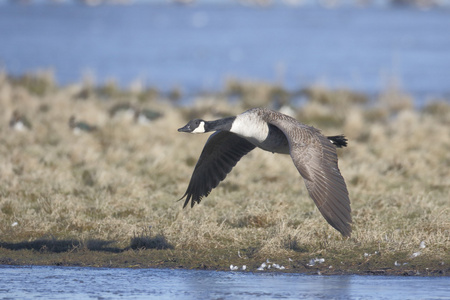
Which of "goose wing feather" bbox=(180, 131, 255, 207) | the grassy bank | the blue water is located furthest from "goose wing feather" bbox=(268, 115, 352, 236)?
the blue water

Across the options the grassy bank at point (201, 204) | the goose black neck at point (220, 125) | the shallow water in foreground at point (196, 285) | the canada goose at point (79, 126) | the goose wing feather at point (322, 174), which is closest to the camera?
the shallow water in foreground at point (196, 285)

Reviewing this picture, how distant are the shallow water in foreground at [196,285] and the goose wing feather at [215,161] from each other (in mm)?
1057

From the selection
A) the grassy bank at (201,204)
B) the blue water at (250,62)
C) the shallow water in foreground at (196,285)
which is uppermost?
the blue water at (250,62)

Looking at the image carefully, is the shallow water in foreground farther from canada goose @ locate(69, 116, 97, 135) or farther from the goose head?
canada goose @ locate(69, 116, 97, 135)

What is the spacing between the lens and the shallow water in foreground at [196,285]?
5.94 meters

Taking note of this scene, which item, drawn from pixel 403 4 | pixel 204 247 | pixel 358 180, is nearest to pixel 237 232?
pixel 204 247

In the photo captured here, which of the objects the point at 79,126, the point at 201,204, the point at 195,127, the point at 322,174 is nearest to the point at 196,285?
the point at 322,174

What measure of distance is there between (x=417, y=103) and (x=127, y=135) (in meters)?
12.4

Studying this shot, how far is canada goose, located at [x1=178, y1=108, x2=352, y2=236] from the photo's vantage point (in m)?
6.35

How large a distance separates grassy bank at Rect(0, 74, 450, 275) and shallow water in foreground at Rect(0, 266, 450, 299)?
0.28 meters

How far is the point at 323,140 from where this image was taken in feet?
22.4

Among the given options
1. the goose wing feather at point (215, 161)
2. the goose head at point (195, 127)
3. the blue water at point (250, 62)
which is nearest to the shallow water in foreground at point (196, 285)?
the goose wing feather at point (215, 161)

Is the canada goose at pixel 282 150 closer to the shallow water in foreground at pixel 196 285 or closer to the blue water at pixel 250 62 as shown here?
the shallow water in foreground at pixel 196 285

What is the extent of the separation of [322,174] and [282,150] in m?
0.94
